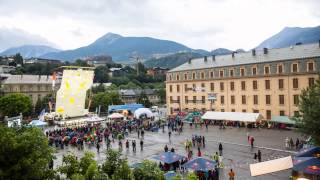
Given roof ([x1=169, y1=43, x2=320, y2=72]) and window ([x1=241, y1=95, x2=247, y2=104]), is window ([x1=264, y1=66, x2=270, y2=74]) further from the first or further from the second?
window ([x1=241, y1=95, x2=247, y2=104])

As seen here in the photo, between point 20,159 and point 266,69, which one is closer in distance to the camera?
point 20,159

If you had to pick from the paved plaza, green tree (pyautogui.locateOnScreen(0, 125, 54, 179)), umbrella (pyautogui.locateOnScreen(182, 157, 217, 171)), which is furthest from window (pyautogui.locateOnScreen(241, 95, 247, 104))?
green tree (pyautogui.locateOnScreen(0, 125, 54, 179))

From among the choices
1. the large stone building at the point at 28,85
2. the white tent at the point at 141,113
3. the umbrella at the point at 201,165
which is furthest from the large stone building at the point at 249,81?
the large stone building at the point at 28,85

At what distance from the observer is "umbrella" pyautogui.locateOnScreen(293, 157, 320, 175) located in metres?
18.0

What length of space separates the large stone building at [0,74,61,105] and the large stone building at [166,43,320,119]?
54427 millimetres

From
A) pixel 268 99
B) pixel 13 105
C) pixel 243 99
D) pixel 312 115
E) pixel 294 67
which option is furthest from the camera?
pixel 13 105

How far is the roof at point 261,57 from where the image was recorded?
52062 millimetres

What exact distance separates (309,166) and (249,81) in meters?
41.3

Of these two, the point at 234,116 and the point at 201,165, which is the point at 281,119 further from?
the point at 201,165

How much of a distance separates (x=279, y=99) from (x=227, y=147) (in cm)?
2149

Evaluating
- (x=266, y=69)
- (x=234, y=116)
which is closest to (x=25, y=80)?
(x=234, y=116)

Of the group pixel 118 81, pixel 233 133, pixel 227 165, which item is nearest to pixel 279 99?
pixel 233 133

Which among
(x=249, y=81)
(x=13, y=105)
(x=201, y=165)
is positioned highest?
(x=249, y=81)

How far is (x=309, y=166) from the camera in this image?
18.3 m
